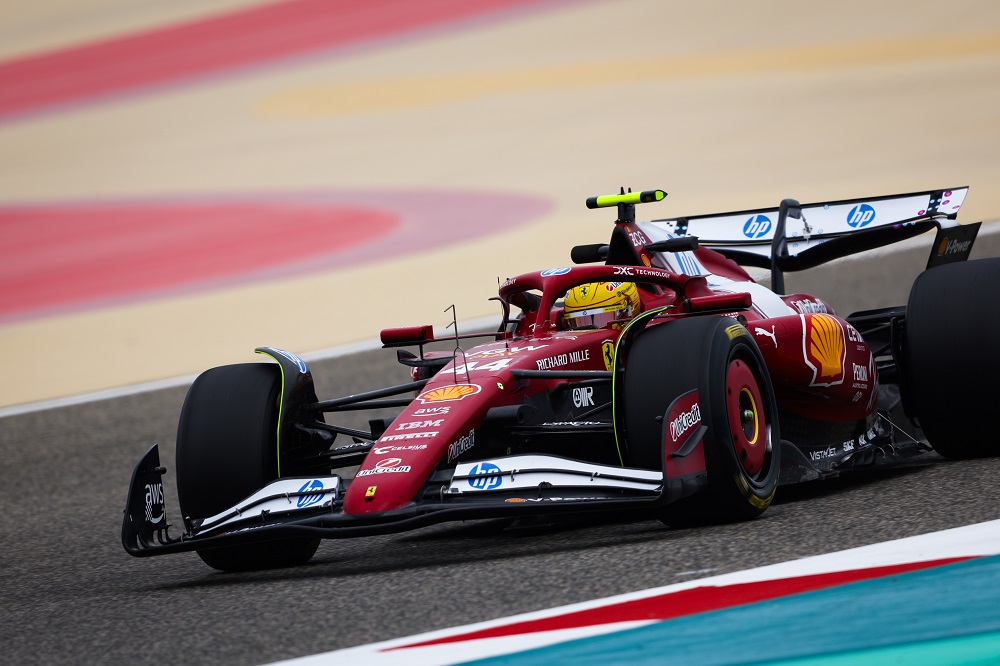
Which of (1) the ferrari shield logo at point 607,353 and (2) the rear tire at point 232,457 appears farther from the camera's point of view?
(1) the ferrari shield logo at point 607,353

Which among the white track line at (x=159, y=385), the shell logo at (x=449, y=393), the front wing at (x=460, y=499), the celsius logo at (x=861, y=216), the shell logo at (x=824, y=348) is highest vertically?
the celsius logo at (x=861, y=216)

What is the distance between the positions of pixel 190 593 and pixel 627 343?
2.23 meters

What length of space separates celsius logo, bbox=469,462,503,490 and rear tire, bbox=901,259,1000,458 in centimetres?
289

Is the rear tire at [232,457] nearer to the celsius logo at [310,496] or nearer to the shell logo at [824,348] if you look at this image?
the celsius logo at [310,496]

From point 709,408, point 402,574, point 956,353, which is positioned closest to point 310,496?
point 402,574

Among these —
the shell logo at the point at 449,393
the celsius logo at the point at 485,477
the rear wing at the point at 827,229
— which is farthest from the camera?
the rear wing at the point at 827,229

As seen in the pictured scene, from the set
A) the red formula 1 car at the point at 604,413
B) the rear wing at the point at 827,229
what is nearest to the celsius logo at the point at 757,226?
the rear wing at the point at 827,229

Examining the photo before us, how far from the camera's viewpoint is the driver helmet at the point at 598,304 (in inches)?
291

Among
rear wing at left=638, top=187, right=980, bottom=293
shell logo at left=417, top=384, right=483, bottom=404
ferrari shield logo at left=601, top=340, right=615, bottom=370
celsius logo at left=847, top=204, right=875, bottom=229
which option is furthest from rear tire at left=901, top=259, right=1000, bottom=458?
shell logo at left=417, top=384, right=483, bottom=404

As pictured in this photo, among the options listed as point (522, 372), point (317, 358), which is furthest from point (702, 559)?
point (317, 358)

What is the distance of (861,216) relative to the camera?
932cm

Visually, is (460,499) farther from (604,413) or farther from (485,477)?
(604,413)

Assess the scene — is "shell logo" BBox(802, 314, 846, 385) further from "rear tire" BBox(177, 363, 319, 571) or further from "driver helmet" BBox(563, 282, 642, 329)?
"rear tire" BBox(177, 363, 319, 571)

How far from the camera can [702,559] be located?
544 cm
